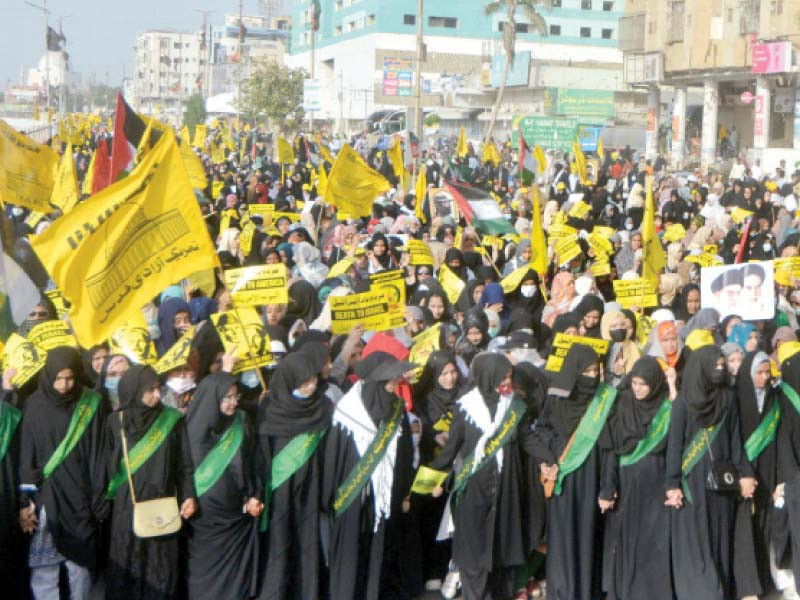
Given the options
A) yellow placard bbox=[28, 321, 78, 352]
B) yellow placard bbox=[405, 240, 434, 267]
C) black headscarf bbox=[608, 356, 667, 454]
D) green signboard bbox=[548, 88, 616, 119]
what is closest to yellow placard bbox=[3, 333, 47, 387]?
yellow placard bbox=[28, 321, 78, 352]

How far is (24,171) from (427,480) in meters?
6.10

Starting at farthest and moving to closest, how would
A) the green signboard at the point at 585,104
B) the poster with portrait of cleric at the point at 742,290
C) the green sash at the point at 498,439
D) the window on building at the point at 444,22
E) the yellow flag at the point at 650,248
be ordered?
the window on building at the point at 444,22 → the green signboard at the point at 585,104 → the yellow flag at the point at 650,248 → the poster with portrait of cleric at the point at 742,290 → the green sash at the point at 498,439

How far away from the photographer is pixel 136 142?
384 inches

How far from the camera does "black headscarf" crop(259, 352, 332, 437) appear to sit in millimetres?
5492

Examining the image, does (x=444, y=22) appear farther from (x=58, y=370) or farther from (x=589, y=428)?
(x=58, y=370)

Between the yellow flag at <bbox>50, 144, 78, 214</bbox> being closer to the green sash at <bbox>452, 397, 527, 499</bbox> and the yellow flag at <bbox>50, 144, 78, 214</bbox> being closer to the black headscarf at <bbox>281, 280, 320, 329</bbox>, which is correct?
the black headscarf at <bbox>281, 280, 320, 329</bbox>

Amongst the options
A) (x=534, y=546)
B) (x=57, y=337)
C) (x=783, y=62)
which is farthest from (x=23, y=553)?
(x=783, y=62)

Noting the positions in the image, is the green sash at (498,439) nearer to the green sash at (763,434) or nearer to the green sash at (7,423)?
the green sash at (763,434)

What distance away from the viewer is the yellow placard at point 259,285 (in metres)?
7.42

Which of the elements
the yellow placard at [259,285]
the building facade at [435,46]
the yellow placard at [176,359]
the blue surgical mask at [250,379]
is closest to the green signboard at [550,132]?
the yellow placard at [259,285]

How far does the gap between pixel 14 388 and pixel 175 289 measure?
2.99m

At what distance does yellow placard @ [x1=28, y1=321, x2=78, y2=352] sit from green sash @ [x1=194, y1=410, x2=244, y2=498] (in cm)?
113

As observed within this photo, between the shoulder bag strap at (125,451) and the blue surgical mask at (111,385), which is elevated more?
the blue surgical mask at (111,385)

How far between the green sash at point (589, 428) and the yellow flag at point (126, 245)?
6.32 feet
